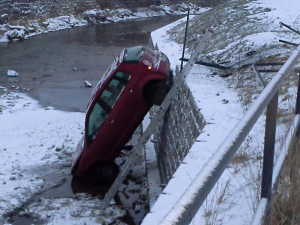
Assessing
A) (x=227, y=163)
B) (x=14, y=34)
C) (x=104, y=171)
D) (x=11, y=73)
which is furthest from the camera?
(x=14, y=34)

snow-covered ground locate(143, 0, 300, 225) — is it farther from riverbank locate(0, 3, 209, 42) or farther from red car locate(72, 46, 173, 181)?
riverbank locate(0, 3, 209, 42)

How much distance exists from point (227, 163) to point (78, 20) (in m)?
30.1

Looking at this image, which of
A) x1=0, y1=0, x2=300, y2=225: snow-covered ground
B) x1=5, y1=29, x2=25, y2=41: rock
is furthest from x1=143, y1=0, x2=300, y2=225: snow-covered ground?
x1=5, y1=29, x2=25, y2=41: rock

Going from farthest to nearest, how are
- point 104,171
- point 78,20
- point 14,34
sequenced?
point 78,20, point 14,34, point 104,171

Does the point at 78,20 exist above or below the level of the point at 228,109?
below

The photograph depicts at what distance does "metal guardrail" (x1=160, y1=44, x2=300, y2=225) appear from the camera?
1292mm

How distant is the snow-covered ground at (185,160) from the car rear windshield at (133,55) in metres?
0.93

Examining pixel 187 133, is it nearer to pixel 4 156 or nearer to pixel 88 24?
pixel 4 156

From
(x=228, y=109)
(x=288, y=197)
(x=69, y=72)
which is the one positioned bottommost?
(x=69, y=72)

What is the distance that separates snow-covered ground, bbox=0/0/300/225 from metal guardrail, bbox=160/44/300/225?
23.9 inches

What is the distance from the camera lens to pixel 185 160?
462cm

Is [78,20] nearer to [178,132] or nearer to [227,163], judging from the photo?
[178,132]

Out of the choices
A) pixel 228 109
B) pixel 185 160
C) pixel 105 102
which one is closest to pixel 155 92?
pixel 105 102

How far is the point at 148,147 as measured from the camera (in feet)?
31.4
